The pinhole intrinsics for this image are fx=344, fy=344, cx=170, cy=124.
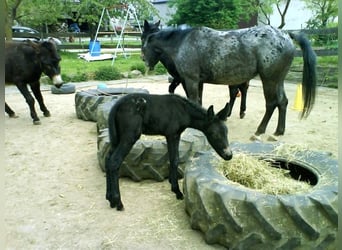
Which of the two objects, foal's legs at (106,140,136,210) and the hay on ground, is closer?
the hay on ground

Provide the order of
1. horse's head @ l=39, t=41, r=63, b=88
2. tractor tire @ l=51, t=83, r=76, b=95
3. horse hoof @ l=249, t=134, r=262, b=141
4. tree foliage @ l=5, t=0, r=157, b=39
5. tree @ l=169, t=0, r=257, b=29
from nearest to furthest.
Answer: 1. horse hoof @ l=249, t=134, r=262, b=141
2. horse's head @ l=39, t=41, r=63, b=88
3. tractor tire @ l=51, t=83, r=76, b=95
4. tree @ l=169, t=0, r=257, b=29
5. tree foliage @ l=5, t=0, r=157, b=39

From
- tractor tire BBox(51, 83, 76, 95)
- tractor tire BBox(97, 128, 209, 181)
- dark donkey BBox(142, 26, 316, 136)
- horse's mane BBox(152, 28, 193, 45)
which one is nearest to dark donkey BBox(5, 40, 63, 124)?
dark donkey BBox(142, 26, 316, 136)

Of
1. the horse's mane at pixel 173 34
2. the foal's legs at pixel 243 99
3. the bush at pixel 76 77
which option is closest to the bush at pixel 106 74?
the bush at pixel 76 77

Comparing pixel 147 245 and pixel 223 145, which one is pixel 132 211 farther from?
pixel 223 145

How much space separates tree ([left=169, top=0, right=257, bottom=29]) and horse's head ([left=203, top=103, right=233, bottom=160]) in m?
9.02

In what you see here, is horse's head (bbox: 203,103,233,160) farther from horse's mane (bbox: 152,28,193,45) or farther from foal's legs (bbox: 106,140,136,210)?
horse's mane (bbox: 152,28,193,45)

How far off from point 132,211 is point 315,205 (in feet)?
4.54

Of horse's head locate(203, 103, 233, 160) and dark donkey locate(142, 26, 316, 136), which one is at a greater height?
dark donkey locate(142, 26, 316, 136)

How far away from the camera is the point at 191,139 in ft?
11.0

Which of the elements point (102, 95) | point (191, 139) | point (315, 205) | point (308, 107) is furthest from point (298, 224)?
point (102, 95)

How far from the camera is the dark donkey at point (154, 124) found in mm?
2666

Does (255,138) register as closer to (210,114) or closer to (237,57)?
(237,57)

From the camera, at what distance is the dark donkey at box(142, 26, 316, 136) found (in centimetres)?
429

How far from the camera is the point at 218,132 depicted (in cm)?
274
